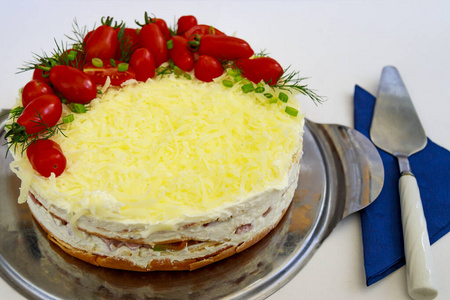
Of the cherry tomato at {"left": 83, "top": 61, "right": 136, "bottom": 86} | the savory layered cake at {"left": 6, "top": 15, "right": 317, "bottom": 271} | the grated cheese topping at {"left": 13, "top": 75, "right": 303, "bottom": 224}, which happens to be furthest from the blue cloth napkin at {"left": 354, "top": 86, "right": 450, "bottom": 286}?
the cherry tomato at {"left": 83, "top": 61, "right": 136, "bottom": 86}

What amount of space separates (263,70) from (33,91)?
4.39 ft

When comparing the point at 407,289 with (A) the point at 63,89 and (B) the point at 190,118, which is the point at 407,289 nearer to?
(B) the point at 190,118

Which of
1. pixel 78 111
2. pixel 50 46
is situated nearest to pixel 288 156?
pixel 78 111

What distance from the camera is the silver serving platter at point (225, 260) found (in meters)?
2.50

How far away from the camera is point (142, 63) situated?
9.76ft

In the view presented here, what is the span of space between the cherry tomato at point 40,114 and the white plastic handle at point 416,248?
204 centimetres

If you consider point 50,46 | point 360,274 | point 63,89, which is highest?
point 63,89

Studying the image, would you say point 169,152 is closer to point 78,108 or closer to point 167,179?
point 167,179

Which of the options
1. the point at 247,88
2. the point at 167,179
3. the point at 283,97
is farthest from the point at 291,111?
the point at 167,179

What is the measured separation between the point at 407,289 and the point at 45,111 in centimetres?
215

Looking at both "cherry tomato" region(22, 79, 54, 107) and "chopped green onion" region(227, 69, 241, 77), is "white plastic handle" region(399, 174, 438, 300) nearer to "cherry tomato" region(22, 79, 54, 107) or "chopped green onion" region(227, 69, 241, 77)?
"chopped green onion" region(227, 69, 241, 77)

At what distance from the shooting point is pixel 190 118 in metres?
2.73

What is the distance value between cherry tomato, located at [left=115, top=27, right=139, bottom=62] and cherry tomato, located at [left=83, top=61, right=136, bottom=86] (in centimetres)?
15

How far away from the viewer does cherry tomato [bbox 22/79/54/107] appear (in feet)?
8.72
